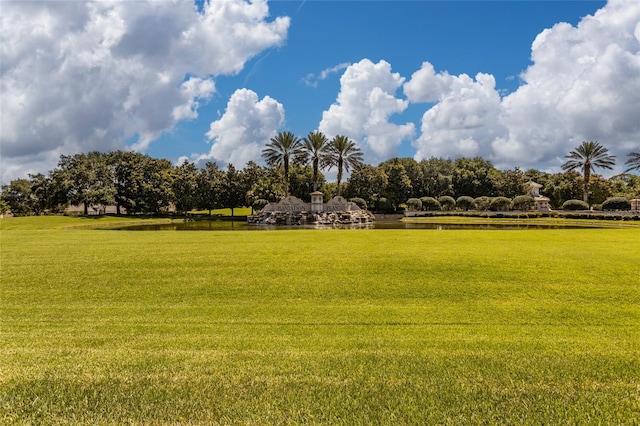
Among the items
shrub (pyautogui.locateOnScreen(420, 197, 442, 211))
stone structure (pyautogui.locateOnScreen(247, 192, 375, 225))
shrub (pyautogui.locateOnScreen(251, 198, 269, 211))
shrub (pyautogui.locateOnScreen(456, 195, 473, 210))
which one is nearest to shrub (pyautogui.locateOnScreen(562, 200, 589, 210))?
shrub (pyautogui.locateOnScreen(456, 195, 473, 210))

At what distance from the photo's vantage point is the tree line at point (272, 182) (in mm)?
70938

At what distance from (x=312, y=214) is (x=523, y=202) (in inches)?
1690

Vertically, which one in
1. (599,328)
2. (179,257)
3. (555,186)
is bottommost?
(599,328)

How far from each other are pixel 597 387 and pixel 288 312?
5752 mm

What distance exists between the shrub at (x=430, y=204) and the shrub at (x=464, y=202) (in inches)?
195

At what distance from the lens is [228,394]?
16.8 ft

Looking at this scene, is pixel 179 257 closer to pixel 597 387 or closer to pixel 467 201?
pixel 597 387

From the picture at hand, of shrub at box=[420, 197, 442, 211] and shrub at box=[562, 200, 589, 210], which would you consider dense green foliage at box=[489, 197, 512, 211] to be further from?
shrub at box=[420, 197, 442, 211]

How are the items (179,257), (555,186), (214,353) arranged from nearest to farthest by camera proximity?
(214,353) → (179,257) → (555,186)

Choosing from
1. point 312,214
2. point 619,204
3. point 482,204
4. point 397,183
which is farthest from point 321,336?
point 482,204

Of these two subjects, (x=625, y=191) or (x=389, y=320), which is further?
(x=625, y=191)

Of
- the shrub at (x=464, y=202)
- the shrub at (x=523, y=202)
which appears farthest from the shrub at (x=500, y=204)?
the shrub at (x=464, y=202)

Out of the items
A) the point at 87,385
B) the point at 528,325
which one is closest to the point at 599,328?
the point at 528,325

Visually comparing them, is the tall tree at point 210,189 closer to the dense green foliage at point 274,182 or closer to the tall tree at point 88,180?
the dense green foliage at point 274,182
